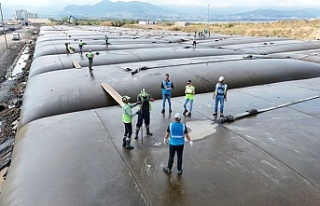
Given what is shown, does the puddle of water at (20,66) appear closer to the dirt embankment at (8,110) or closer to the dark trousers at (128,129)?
the dirt embankment at (8,110)

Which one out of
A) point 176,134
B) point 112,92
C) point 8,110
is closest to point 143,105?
point 176,134

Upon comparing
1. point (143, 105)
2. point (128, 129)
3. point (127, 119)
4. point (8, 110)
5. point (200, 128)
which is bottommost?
point (8, 110)

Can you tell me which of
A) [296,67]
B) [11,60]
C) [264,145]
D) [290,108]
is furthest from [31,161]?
[11,60]

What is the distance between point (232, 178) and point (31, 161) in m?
5.32

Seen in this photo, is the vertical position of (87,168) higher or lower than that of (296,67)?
lower

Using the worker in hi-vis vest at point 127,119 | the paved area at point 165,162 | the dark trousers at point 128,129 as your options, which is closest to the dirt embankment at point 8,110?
the paved area at point 165,162

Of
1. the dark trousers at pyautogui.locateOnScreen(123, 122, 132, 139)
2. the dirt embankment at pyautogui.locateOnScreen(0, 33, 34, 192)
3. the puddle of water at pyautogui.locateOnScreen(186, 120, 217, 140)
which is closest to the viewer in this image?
the dark trousers at pyautogui.locateOnScreen(123, 122, 132, 139)

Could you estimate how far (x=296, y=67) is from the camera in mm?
18078

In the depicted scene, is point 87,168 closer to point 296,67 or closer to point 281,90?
point 281,90

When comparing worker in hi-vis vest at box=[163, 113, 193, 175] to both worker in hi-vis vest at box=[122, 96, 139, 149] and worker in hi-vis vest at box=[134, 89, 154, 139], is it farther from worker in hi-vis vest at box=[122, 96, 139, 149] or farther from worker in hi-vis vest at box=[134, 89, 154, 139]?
worker in hi-vis vest at box=[134, 89, 154, 139]

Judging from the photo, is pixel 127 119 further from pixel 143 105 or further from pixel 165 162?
pixel 165 162

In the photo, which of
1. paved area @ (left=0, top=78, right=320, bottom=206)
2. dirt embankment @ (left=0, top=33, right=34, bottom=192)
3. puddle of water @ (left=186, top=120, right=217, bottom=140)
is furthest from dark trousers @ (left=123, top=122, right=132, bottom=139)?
dirt embankment @ (left=0, top=33, right=34, bottom=192)

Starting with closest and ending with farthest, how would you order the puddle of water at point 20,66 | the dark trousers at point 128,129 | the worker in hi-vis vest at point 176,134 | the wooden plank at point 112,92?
1. the worker in hi-vis vest at point 176,134
2. the dark trousers at point 128,129
3. the wooden plank at point 112,92
4. the puddle of water at point 20,66

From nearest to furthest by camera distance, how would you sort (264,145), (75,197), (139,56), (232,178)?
(75,197) → (232,178) → (264,145) → (139,56)
